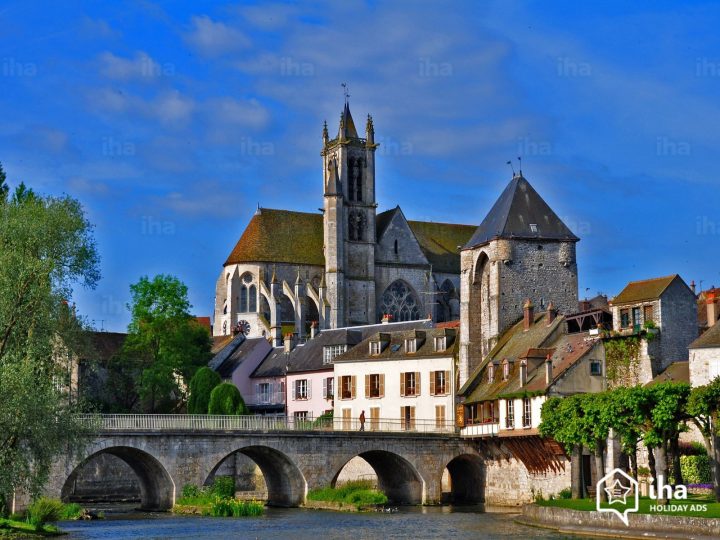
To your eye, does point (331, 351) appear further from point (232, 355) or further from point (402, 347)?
point (232, 355)

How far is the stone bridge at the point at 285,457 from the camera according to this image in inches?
2263

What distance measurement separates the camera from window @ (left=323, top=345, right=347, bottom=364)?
77.9 metres

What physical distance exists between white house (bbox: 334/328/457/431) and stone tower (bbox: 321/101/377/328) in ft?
111

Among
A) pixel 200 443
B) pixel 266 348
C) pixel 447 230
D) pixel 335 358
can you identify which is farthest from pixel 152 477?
pixel 447 230

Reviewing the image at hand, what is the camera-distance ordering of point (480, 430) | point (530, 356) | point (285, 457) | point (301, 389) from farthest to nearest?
point (301, 389)
point (480, 430)
point (285, 457)
point (530, 356)

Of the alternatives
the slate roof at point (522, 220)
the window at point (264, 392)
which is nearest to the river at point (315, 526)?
the slate roof at point (522, 220)

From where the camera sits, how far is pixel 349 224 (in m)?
113

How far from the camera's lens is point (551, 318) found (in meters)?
63.2

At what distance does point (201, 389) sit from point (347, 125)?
152 ft

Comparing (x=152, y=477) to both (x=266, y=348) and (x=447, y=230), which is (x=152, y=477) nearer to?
(x=266, y=348)

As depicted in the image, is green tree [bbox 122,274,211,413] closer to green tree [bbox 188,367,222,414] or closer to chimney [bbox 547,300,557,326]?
green tree [bbox 188,367,222,414]

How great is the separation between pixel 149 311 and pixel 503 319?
29.5 metres

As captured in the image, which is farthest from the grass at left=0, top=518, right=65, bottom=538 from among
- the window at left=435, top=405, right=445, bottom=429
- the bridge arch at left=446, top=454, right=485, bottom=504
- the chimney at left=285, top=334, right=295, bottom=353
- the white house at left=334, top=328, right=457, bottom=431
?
the chimney at left=285, top=334, right=295, bottom=353

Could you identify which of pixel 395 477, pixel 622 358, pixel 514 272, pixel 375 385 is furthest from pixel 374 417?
pixel 622 358
